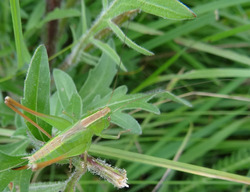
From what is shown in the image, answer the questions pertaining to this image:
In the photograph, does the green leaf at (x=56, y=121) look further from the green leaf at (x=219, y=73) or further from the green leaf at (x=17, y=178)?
the green leaf at (x=219, y=73)

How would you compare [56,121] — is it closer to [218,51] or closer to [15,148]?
[15,148]

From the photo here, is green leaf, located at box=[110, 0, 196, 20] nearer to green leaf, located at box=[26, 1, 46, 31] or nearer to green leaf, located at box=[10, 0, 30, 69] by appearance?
green leaf, located at box=[10, 0, 30, 69]

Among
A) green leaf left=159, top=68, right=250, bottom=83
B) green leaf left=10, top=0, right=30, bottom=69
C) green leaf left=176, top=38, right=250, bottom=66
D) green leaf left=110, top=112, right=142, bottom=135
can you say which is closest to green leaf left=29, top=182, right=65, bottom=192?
green leaf left=110, top=112, right=142, bottom=135

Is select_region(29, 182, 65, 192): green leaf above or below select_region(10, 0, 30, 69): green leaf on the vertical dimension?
below

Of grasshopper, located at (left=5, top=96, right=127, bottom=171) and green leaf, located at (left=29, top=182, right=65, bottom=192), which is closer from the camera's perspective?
grasshopper, located at (left=5, top=96, right=127, bottom=171)

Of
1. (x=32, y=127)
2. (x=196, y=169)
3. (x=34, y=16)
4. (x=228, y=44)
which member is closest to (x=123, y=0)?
(x=32, y=127)

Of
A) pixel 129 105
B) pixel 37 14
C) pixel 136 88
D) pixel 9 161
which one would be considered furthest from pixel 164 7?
pixel 37 14

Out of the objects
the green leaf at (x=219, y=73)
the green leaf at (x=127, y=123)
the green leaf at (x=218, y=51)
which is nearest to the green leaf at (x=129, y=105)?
the green leaf at (x=127, y=123)
